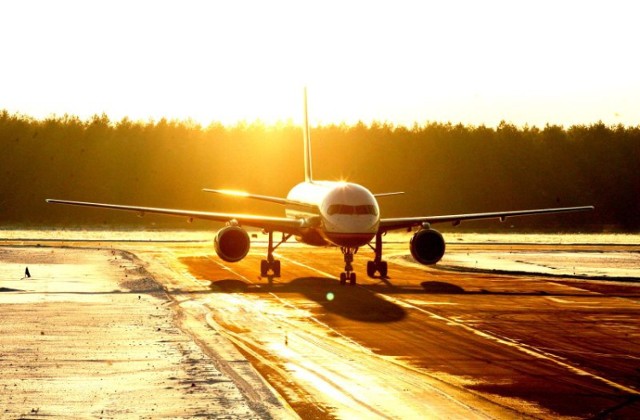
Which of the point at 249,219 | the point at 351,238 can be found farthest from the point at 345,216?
the point at 249,219

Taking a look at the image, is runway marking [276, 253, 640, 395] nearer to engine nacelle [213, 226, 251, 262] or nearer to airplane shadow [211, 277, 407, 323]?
airplane shadow [211, 277, 407, 323]

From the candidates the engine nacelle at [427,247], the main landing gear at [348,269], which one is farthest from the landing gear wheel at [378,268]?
the main landing gear at [348,269]

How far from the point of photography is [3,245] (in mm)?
63656

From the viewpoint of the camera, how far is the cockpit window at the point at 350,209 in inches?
1551

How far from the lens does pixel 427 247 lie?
4384 centimetres

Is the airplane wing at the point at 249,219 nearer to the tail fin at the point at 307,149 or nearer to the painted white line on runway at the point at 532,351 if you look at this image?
the tail fin at the point at 307,149

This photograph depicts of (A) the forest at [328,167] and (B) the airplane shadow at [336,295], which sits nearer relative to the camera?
(B) the airplane shadow at [336,295]

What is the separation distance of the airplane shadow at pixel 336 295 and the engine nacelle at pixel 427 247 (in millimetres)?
4034

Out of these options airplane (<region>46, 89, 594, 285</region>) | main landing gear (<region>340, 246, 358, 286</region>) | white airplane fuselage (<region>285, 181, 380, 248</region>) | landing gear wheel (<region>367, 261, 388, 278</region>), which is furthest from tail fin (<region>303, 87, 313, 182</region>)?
main landing gear (<region>340, 246, 358, 286</region>)

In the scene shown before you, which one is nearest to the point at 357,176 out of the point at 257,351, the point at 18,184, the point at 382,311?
the point at 18,184

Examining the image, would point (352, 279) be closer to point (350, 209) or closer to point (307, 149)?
point (350, 209)

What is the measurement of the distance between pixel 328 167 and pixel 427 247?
3637 inches

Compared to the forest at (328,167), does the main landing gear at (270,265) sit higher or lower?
lower

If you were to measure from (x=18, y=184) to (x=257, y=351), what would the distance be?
330 ft
